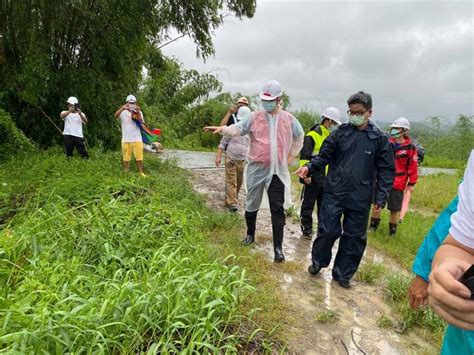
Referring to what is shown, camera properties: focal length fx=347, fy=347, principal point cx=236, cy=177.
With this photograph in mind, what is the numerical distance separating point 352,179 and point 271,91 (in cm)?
121

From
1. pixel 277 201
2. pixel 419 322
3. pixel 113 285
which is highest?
pixel 277 201

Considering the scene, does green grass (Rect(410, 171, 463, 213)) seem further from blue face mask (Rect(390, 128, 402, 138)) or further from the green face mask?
the green face mask

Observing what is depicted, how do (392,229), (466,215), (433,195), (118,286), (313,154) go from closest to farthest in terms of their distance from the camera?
(466,215), (118,286), (313,154), (392,229), (433,195)

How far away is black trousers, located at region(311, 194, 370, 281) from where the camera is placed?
3.15m

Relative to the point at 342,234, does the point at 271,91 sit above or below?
above

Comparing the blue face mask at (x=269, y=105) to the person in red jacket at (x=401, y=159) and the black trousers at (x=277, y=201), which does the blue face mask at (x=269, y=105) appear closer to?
the black trousers at (x=277, y=201)

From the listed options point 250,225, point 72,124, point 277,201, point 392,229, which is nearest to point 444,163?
point 392,229

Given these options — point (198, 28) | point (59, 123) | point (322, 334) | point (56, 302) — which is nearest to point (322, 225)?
point (322, 334)

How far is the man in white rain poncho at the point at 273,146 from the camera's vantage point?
3598 millimetres

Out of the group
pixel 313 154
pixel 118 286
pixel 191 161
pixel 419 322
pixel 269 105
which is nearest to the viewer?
pixel 118 286

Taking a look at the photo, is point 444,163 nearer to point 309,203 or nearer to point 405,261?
point 405,261

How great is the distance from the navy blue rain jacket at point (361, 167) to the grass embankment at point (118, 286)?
1.07 metres

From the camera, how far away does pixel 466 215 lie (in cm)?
96

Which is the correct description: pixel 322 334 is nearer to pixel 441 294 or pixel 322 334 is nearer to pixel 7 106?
pixel 441 294
